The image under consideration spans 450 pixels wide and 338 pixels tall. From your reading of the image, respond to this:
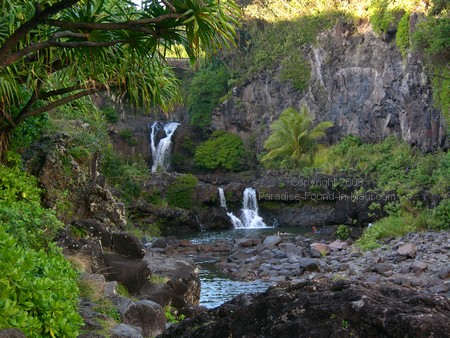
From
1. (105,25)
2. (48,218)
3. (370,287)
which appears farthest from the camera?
(48,218)

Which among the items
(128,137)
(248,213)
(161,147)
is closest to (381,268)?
(248,213)

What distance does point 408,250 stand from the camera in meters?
15.0

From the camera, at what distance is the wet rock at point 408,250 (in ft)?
48.9

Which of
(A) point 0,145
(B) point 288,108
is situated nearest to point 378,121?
(B) point 288,108

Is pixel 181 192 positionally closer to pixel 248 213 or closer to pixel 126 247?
pixel 248 213

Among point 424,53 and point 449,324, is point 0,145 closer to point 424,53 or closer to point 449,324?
point 449,324

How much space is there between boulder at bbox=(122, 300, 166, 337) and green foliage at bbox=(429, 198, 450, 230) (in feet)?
43.5

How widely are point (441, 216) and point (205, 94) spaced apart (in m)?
23.5

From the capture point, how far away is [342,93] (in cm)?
3114

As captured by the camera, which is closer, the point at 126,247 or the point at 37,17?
the point at 37,17

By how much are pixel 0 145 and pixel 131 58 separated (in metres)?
2.87

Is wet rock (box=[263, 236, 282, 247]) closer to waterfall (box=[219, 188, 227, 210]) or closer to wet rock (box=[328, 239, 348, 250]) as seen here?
wet rock (box=[328, 239, 348, 250])

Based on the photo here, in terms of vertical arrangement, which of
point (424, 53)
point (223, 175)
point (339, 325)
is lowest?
point (223, 175)

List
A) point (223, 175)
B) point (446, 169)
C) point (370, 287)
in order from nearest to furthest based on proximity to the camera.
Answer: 1. point (370, 287)
2. point (446, 169)
3. point (223, 175)
